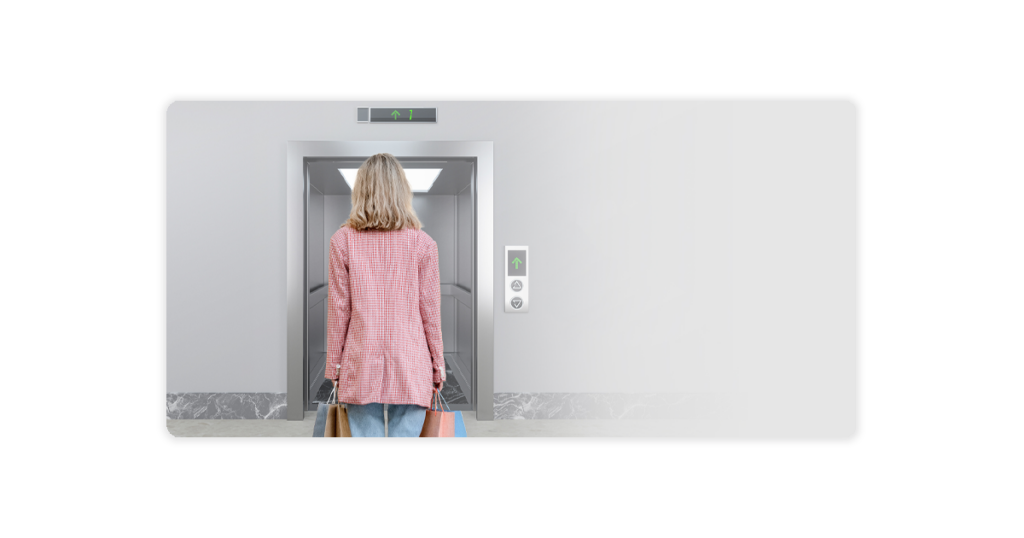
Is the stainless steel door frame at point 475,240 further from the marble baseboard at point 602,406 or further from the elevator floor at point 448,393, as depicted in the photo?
the elevator floor at point 448,393

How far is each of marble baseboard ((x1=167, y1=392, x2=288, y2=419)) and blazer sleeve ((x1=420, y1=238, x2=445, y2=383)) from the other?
1.36 meters

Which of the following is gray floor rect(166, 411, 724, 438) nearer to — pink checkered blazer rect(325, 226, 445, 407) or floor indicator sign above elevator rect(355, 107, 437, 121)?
pink checkered blazer rect(325, 226, 445, 407)

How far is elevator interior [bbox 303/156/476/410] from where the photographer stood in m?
4.90

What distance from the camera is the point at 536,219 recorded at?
12.3 feet

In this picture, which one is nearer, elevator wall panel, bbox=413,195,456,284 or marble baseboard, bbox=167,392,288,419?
marble baseboard, bbox=167,392,288,419

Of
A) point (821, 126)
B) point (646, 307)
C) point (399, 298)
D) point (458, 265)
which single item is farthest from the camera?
point (458, 265)

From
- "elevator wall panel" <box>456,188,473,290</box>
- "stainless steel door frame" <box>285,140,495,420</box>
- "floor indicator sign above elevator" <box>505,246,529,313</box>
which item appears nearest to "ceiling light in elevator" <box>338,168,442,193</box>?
"elevator wall panel" <box>456,188,473,290</box>

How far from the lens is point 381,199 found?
2.82 meters

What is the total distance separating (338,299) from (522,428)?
1418 millimetres

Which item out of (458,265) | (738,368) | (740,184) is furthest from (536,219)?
(458,265)

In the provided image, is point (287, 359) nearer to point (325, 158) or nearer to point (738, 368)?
point (325, 158)

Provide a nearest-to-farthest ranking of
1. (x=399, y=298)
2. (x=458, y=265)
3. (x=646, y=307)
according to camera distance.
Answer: (x=399, y=298) → (x=646, y=307) → (x=458, y=265)

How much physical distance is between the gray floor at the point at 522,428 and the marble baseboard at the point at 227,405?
0.13 feet

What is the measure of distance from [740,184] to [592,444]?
5.01 feet
